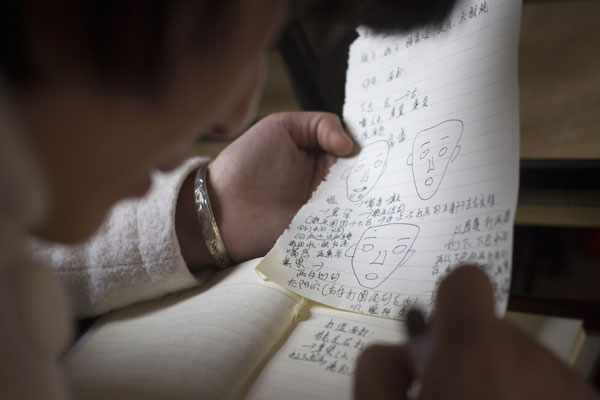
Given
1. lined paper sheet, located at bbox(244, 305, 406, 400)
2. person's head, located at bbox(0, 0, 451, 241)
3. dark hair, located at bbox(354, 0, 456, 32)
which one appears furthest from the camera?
dark hair, located at bbox(354, 0, 456, 32)

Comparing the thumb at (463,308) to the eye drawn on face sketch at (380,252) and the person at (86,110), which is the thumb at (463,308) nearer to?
the person at (86,110)

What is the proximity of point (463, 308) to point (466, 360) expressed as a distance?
25 mm

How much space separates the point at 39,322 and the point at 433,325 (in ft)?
0.61

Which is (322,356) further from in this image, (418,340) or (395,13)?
(395,13)

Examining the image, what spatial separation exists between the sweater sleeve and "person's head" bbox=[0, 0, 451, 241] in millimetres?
241

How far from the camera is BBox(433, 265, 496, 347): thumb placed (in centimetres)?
20

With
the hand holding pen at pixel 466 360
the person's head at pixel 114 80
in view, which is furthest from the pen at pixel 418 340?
the person's head at pixel 114 80

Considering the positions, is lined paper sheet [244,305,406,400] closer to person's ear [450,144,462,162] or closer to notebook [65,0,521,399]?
notebook [65,0,521,399]

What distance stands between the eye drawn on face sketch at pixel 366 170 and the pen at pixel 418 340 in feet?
0.79

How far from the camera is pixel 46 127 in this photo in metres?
0.17

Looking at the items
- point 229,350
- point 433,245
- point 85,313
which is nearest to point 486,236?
point 433,245

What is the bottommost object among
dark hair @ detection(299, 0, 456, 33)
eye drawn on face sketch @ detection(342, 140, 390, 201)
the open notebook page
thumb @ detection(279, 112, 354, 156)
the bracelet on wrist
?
the open notebook page

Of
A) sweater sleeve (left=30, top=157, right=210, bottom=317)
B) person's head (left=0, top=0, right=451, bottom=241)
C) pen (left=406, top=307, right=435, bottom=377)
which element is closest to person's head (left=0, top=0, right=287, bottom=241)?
person's head (left=0, top=0, right=451, bottom=241)

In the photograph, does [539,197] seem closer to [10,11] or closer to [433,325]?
[433,325]
